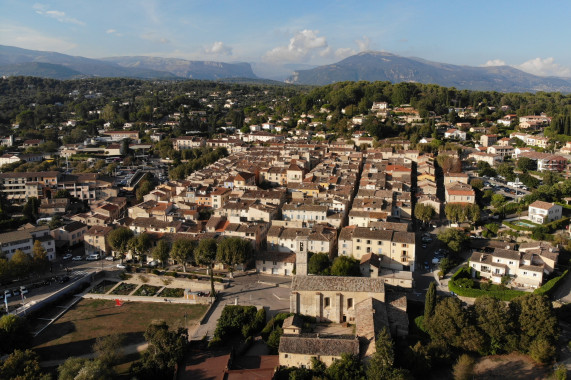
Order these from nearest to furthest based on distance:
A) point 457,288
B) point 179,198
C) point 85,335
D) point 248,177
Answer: point 85,335
point 457,288
point 179,198
point 248,177

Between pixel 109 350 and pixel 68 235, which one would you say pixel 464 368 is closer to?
pixel 109 350

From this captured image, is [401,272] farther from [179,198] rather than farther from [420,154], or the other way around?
[420,154]

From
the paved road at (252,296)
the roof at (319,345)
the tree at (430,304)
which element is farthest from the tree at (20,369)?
the tree at (430,304)

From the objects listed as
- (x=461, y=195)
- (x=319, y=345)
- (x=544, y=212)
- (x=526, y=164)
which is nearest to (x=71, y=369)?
(x=319, y=345)

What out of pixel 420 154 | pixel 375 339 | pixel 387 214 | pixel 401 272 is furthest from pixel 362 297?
pixel 420 154

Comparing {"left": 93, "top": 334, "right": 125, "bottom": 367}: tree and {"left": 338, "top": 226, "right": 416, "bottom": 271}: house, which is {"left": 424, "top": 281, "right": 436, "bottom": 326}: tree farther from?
{"left": 93, "top": 334, "right": 125, "bottom": 367}: tree

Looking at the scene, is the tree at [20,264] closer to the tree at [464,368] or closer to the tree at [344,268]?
the tree at [344,268]
